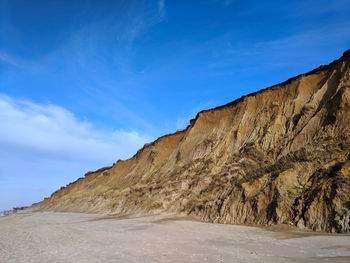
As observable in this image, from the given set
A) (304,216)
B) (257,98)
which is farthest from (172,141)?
(304,216)

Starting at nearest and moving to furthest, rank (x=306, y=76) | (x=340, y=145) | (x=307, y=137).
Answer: (x=340, y=145), (x=307, y=137), (x=306, y=76)

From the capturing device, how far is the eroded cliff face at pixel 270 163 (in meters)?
13.6

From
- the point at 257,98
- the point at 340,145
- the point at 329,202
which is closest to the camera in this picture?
the point at 329,202

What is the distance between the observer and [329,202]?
1236 centimetres

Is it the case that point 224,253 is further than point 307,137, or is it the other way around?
point 307,137

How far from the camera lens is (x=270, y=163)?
20.3m

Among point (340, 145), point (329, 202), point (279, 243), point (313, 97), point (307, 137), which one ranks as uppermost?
point (313, 97)

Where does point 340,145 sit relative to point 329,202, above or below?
above

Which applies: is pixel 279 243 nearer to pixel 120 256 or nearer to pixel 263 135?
pixel 120 256

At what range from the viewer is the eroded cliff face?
534 inches

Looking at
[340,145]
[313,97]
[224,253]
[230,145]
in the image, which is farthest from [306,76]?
[224,253]

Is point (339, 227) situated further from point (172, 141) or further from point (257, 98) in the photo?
point (172, 141)

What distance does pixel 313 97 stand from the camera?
22.5m

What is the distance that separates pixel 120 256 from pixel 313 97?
69.3ft
